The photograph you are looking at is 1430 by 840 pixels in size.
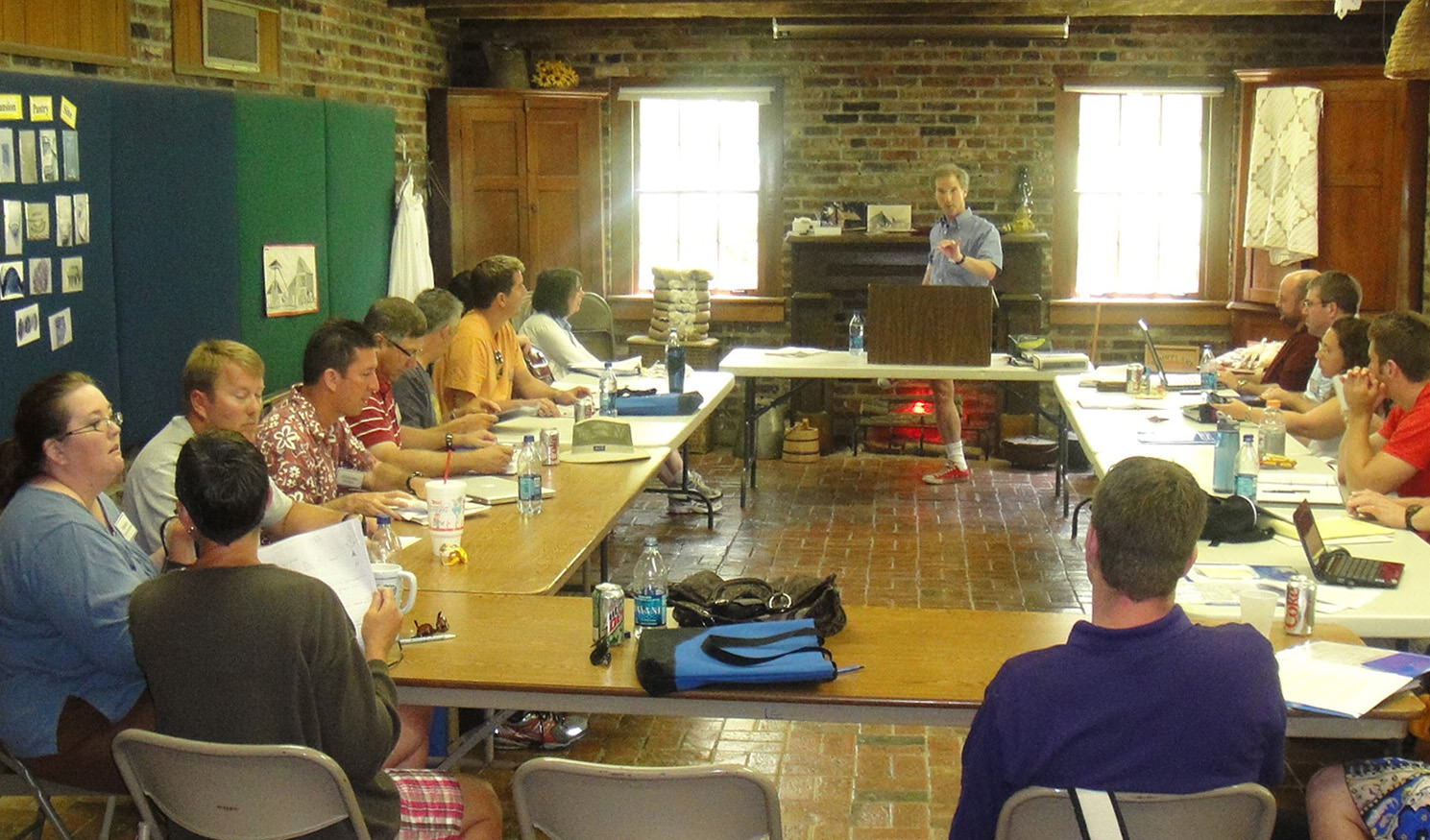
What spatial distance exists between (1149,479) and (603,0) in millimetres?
7258

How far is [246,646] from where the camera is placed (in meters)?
2.56

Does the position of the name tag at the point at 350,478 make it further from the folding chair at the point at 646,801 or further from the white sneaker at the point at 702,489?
the white sneaker at the point at 702,489

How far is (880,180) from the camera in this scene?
9.88 meters

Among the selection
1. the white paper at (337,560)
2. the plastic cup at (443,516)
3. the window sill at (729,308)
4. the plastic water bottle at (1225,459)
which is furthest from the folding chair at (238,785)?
the window sill at (729,308)

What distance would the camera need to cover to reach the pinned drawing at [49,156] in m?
5.23

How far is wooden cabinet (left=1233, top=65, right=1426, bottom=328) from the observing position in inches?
343

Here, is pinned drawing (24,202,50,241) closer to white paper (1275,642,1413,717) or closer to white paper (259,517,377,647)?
white paper (259,517,377,647)

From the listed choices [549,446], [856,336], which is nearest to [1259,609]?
[549,446]

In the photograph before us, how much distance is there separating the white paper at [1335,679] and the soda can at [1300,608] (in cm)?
9

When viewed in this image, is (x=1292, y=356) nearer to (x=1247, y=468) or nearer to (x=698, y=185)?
(x=1247, y=468)

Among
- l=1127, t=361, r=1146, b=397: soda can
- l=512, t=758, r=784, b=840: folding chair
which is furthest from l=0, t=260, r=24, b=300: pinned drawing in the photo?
l=1127, t=361, r=1146, b=397: soda can

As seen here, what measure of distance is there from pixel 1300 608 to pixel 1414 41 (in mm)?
2874

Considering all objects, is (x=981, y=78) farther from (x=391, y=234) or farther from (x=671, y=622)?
(x=671, y=622)

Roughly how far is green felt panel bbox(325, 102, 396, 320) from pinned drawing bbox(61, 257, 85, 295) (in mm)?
2397
